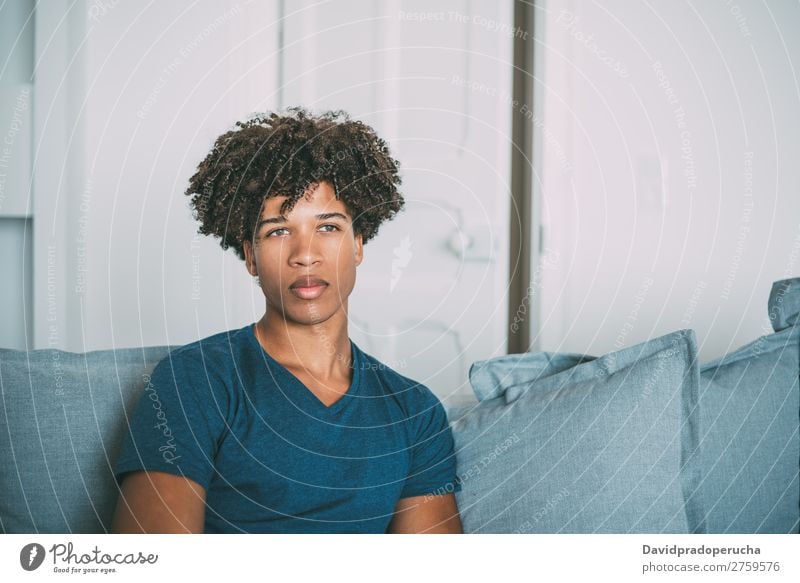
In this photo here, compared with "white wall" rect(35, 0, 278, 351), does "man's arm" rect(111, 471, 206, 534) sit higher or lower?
lower

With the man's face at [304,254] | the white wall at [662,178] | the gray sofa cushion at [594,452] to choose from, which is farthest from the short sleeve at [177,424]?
the white wall at [662,178]

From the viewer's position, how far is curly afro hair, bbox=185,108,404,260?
32.0 inches

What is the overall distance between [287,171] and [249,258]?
0.11m

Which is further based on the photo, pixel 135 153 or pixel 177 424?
pixel 135 153

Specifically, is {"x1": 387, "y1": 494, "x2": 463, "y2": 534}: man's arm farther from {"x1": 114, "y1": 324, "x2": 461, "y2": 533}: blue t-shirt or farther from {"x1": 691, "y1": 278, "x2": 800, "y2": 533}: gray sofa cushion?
{"x1": 691, "y1": 278, "x2": 800, "y2": 533}: gray sofa cushion

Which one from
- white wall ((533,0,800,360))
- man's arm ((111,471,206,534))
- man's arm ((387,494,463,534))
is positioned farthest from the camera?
white wall ((533,0,800,360))

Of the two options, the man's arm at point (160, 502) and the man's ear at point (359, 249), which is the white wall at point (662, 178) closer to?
the man's ear at point (359, 249)

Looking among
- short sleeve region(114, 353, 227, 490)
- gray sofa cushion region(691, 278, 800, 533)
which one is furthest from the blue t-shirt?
gray sofa cushion region(691, 278, 800, 533)

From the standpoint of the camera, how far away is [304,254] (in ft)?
2.68

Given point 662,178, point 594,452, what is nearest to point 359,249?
point 594,452

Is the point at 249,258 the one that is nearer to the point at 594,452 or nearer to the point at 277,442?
the point at 277,442

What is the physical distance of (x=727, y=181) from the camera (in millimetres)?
1063

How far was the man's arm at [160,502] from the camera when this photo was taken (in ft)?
2.41

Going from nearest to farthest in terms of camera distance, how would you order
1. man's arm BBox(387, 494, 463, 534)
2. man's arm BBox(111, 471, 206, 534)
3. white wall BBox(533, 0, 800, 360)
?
man's arm BBox(111, 471, 206, 534)
man's arm BBox(387, 494, 463, 534)
white wall BBox(533, 0, 800, 360)
